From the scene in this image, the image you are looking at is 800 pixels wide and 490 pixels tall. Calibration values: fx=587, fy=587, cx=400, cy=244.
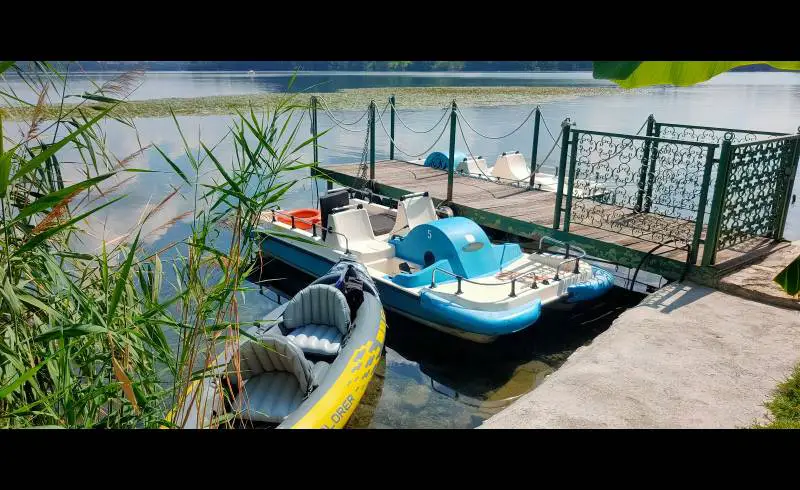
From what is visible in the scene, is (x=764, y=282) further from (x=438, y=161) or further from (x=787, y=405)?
(x=438, y=161)

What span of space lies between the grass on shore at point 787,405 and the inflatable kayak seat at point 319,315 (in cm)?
396

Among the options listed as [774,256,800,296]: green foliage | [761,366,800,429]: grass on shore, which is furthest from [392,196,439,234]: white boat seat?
[774,256,800,296]: green foliage

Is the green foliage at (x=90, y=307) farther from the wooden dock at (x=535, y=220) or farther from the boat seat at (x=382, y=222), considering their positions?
the boat seat at (x=382, y=222)

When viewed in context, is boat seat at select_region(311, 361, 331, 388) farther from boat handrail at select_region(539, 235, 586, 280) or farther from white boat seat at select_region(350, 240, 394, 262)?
boat handrail at select_region(539, 235, 586, 280)

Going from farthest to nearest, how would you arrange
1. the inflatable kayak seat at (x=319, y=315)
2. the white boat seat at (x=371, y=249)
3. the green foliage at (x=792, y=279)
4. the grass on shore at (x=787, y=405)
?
1. the white boat seat at (x=371, y=249)
2. the inflatable kayak seat at (x=319, y=315)
3. the grass on shore at (x=787, y=405)
4. the green foliage at (x=792, y=279)

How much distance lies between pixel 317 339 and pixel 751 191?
17.6 ft

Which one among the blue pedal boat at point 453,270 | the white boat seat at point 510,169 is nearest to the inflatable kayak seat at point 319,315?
the blue pedal boat at point 453,270

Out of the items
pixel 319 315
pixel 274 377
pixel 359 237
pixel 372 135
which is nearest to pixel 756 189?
pixel 359 237

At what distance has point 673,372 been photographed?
4.59 m

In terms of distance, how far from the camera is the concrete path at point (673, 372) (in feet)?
13.0

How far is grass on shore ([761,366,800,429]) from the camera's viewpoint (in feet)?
11.8

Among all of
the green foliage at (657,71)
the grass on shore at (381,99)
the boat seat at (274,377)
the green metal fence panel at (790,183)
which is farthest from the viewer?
the grass on shore at (381,99)

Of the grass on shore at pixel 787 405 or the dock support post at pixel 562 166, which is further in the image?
the dock support post at pixel 562 166
